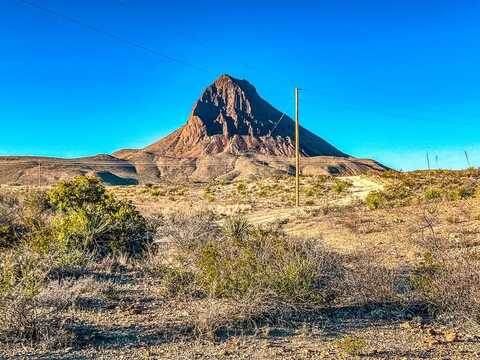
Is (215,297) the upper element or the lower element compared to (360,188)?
lower

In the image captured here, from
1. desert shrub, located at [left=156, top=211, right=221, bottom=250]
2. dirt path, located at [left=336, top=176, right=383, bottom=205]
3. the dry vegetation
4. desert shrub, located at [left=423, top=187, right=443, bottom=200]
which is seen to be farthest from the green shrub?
desert shrub, located at [left=423, top=187, right=443, bottom=200]

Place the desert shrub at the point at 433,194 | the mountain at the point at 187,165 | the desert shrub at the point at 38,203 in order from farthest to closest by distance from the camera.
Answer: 1. the mountain at the point at 187,165
2. the desert shrub at the point at 433,194
3. the desert shrub at the point at 38,203

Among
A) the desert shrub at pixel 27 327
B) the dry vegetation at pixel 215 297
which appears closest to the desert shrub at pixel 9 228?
the dry vegetation at pixel 215 297

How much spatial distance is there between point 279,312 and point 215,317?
1.05 metres

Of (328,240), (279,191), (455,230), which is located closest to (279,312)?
(328,240)

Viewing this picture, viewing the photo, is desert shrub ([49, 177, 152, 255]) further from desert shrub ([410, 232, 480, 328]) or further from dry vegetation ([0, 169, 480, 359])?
desert shrub ([410, 232, 480, 328])

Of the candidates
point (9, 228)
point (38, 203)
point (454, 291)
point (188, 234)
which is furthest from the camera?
point (38, 203)

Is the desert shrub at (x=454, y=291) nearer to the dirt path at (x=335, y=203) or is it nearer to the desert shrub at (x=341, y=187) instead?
the dirt path at (x=335, y=203)

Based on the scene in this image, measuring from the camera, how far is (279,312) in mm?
7309

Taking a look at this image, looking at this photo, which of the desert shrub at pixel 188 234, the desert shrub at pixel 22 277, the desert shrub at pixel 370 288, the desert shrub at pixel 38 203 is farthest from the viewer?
the desert shrub at pixel 38 203

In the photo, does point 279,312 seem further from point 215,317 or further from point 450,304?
point 450,304

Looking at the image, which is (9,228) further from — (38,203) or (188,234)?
(188,234)

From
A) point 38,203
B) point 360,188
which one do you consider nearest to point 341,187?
point 360,188

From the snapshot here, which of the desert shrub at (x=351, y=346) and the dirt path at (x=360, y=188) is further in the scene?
the dirt path at (x=360, y=188)
